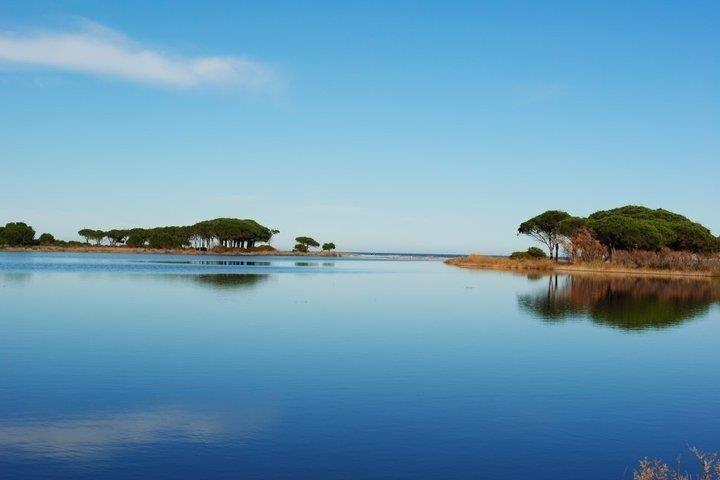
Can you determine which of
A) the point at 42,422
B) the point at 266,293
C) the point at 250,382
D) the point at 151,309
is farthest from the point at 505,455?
the point at 266,293

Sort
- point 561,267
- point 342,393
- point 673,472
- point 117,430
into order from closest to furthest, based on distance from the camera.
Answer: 1. point 673,472
2. point 117,430
3. point 342,393
4. point 561,267

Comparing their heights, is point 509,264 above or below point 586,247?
below

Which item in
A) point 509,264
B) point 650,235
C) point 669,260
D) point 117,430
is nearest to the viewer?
point 117,430

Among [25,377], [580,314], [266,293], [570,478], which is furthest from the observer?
[266,293]

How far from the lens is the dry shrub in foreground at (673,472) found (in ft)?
26.0

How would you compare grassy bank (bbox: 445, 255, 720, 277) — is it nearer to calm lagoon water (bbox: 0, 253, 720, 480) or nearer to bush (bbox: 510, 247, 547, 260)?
bush (bbox: 510, 247, 547, 260)

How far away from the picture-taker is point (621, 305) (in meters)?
36.6

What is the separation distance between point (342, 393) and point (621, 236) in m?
74.7

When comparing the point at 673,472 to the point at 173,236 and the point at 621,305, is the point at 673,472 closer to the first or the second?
the point at 621,305

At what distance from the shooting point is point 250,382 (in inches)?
579

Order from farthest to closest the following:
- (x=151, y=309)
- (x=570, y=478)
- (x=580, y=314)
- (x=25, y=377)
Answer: (x=580, y=314) → (x=151, y=309) → (x=25, y=377) → (x=570, y=478)

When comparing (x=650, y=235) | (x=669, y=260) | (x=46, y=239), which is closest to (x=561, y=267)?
(x=650, y=235)

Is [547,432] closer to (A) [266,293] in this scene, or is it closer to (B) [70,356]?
(B) [70,356]

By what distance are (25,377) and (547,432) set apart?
36.0 feet
